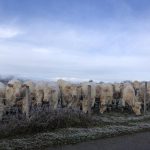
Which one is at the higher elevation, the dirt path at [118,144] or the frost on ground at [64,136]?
the frost on ground at [64,136]

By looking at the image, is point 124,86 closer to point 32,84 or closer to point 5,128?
point 32,84

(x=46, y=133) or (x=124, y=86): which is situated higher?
(x=124, y=86)

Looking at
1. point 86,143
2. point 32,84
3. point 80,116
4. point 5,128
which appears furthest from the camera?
point 32,84

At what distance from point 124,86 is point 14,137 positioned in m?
11.8

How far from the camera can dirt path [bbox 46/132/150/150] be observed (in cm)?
1267

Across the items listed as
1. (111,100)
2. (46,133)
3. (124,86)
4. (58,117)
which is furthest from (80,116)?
(124,86)

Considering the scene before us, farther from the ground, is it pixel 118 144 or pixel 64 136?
pixel 64 136

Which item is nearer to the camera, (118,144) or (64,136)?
(118,144)

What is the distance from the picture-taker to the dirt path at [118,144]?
12.7m

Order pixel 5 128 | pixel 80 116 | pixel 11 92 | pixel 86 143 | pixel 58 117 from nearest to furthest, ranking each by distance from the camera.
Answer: pixel 86 143, pixel 5 128, pixel 58 117, pixel 80 116, pixel 11 92

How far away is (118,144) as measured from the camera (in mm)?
13258

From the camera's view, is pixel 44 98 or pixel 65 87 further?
pixel 65 87

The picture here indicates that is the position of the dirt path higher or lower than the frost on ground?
lower

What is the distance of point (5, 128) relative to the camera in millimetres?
14328
